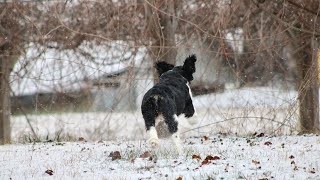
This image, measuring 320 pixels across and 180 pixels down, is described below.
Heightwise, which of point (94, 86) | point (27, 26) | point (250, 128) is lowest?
point (250, 128)

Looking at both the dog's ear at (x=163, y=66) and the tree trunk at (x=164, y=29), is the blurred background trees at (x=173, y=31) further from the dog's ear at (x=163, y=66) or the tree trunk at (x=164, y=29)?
the dog's ear at (x=163, y=66)

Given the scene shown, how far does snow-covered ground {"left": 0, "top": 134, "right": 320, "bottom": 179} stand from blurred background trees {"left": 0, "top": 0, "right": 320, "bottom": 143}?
3.26m

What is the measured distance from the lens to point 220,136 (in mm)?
11000

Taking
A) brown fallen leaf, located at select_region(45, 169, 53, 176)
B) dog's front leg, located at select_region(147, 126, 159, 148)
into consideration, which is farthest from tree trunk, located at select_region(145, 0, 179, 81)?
brown fallen leaf, located at select_region(45, 169, 53, 176)

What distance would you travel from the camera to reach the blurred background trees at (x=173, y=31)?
1140cm

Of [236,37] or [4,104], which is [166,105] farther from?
[4,104]

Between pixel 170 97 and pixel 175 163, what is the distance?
1.38 metres

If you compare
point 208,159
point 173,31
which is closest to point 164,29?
point 173,31

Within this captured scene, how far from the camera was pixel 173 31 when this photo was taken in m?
12.0

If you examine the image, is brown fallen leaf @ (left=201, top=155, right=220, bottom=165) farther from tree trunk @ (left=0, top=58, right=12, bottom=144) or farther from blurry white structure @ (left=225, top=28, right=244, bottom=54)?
tree trunk @ (left=0, top=58, right=12, bottom=144)

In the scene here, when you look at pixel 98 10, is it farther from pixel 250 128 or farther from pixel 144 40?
pixel 250 128

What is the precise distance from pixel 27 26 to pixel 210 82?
4852 millimetres

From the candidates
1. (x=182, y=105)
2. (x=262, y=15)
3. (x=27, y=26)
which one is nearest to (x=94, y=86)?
(x=27, y=26)

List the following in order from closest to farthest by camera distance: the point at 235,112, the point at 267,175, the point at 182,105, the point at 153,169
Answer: the point at 267,175 < the point at 153,169 < the point at 182,105 < the point at 235,112
